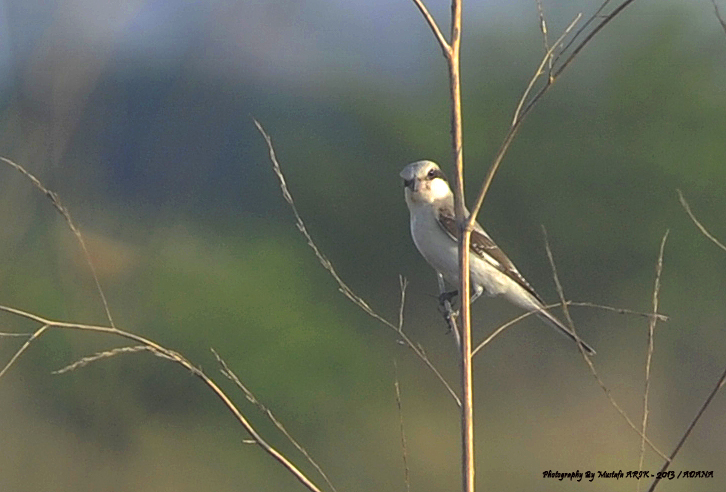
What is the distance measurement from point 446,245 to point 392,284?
9.11 metres

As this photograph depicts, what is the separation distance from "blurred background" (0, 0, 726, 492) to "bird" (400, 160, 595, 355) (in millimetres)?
5861

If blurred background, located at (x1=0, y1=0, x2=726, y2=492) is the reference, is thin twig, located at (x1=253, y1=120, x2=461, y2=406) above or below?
above

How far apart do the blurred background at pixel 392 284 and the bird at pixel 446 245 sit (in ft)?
19.2

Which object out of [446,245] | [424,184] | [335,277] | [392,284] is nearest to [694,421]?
[335,277]

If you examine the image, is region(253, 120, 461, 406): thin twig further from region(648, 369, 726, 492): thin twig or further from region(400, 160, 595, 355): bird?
region(400, 160, 595, 355): bird

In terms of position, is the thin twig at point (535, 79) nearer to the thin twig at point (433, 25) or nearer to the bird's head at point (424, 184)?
the thin twig at point (433, 25)

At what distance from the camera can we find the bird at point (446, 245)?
2959 millimetres

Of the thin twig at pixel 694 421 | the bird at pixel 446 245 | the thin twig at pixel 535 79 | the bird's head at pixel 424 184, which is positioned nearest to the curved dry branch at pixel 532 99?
the thin twig at pixel 535 79

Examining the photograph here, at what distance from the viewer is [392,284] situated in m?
12.1

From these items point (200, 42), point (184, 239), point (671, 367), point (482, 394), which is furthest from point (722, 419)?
point (200, 42)

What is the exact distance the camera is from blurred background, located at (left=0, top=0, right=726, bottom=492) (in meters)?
10.1

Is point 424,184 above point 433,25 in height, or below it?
below

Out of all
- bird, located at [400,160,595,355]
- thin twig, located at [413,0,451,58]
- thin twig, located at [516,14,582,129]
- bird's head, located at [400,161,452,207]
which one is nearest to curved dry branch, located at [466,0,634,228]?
thin twig, located at [516,14,582,129]

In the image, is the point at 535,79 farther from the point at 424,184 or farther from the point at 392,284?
the point at 392,284
